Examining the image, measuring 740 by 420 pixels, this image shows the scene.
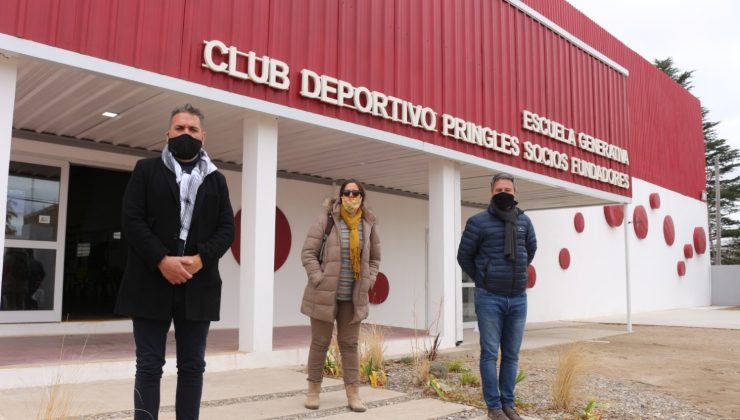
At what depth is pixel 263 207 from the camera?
6426mm

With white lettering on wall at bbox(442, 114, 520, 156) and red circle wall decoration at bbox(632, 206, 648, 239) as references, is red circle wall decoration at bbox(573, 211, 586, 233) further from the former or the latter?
white lettering on wall at bbox(442, 114, 520, 156)

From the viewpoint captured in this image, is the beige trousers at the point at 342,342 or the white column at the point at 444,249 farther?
the white column at the point at 444,249

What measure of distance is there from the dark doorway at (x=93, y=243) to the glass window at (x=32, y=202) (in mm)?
719

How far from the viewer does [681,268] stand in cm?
2114

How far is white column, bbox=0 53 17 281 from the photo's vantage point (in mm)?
4676

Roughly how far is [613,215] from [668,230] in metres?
4.47

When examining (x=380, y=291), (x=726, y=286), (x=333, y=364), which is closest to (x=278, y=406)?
(x=333, y=364)

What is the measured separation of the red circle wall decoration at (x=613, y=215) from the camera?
17328 millimetres

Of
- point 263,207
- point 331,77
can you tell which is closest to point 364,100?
point 331,77

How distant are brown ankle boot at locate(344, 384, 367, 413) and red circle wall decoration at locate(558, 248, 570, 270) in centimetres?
1220

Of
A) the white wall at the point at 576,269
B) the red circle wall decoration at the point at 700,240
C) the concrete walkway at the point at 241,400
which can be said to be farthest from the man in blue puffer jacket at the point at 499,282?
the red circle wall decoration at the point at 700,240

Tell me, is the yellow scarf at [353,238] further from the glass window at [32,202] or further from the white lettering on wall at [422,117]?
the glass window at [32,202]

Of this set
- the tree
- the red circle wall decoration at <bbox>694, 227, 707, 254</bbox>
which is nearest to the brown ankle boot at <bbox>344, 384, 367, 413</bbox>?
the red circle wall decoration at <bbox>694, 227, 707, 254</bbox>

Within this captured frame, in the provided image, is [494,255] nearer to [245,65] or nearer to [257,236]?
[257,236]
